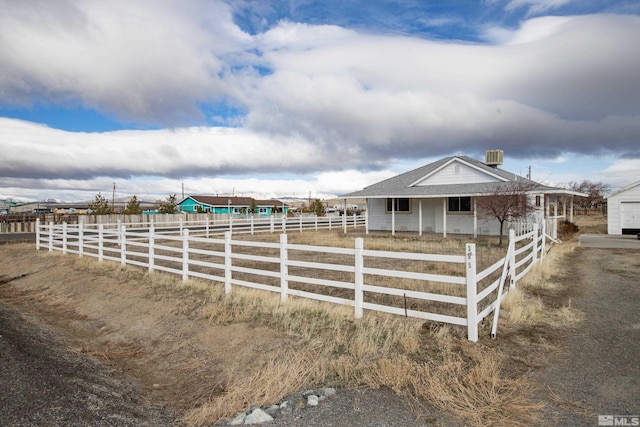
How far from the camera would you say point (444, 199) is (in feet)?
73.5

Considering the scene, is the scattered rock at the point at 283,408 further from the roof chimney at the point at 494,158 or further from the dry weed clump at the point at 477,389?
the roof chimney at the point at 494,158

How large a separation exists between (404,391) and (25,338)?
659cm

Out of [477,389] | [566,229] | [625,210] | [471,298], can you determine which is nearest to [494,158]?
[566,229]

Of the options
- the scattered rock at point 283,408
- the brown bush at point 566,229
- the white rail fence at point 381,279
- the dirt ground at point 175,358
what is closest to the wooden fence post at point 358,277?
the white rail fence at point 381,279

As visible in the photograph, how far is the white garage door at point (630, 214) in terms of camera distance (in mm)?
25000

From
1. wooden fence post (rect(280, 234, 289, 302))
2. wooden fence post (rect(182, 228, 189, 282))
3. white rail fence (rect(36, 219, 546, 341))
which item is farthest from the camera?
wooden fence post (rect(182, 228, 189, 282))

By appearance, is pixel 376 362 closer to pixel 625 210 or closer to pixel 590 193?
pixel 625 210

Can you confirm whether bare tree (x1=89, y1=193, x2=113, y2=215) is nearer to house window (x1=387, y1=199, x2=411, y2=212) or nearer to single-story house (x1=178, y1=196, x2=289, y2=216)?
single-story house (x1=178, y1=196, x2=289, y2=216)

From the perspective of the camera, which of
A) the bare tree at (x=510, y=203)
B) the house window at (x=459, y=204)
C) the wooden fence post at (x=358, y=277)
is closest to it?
the wooden fence post at (x=358, y=277)

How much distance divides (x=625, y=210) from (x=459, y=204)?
11.5m

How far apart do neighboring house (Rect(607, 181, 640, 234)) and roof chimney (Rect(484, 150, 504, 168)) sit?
284 inches

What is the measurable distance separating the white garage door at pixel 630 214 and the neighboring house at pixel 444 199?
136 inches

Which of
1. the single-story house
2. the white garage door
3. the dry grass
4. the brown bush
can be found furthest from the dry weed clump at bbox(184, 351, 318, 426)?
the single-story house

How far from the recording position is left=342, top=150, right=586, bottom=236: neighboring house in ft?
73.1
